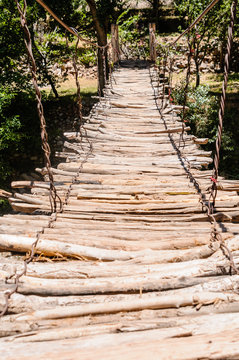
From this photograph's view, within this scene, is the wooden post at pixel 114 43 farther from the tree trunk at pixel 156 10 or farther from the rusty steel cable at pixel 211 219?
the tree trunk at pixel 156 10

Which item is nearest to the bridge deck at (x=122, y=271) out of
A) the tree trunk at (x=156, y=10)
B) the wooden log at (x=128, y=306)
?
the wooden log at (x=128, y=306)

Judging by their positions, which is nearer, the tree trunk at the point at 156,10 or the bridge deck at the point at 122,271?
the bridge deck at the point at 122,271

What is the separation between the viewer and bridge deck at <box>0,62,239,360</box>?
104 centimetres

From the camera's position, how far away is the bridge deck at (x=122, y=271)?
3.41 ft

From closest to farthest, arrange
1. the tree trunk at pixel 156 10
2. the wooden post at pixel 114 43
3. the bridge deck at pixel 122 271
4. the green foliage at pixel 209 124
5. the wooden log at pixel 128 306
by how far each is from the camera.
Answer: the bridge deck at pixel 122 271 < the wooden log at pixel 128 306 < the green foliage at pixel 209 124 < the wooden post at pixel 114 43 < the tree trunk at pixel 156 10

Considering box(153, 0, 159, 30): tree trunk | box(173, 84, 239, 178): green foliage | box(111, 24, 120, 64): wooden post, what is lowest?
box(173, 84, 239, 178): green foliage

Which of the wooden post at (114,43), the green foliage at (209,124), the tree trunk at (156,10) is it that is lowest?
the green foliage at (209,124)

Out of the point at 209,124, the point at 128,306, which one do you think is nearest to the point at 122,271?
the point at 128,306

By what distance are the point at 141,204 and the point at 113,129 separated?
2221mm

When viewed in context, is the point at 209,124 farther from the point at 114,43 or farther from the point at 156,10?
the point at 156,10

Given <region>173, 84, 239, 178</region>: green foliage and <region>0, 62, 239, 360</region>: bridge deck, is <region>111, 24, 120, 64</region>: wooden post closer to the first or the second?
<region>173, 84, 239, 178</region>: green foliage

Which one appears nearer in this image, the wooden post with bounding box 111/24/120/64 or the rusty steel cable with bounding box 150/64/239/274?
the rusty steel cable with bounding box 150/64/239/274

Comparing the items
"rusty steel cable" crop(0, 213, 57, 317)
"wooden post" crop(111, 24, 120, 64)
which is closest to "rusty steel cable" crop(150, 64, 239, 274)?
"rusty steel cable" crop(0, 213, 57, 317)

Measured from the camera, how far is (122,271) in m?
1.43
